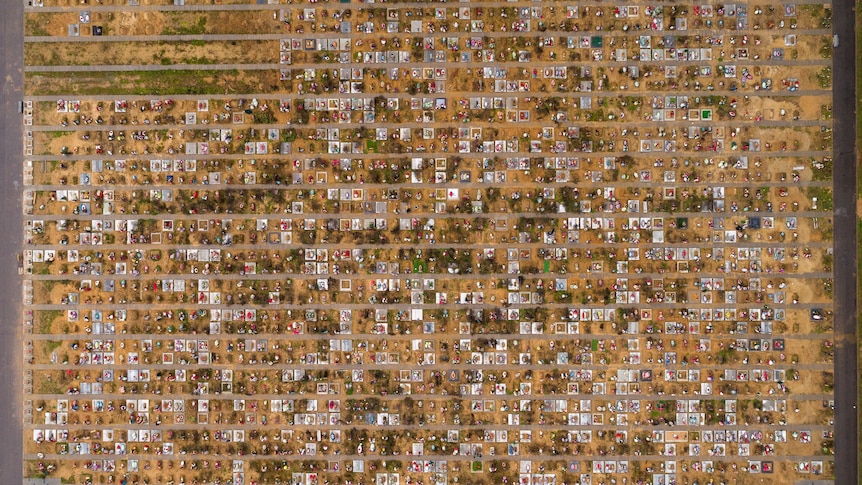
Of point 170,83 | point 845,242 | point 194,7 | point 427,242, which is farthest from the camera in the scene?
point 194,7

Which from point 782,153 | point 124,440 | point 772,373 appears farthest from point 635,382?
point 124,440

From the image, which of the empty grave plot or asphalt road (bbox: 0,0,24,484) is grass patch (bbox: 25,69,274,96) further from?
asphalt road (bbox: 0,0,24,484)

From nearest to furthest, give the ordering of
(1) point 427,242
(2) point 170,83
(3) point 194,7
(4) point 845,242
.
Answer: (4) point 845,242 → (1) point 427,242 → (2) point 170,83 → (3) point 194,7

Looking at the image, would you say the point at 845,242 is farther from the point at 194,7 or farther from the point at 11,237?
the point at 11,237

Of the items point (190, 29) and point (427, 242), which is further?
point (190, 29)

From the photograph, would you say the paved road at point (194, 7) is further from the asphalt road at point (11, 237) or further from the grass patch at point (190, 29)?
the asphalt road at point (11, 237)

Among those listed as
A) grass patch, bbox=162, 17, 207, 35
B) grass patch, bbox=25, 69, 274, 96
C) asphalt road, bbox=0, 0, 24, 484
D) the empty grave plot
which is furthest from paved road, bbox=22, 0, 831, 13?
grass patch, bbox=25, 69, 274, 96

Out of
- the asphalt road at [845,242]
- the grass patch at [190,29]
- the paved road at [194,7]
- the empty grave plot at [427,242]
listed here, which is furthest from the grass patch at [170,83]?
the asphalt road at [845,242]

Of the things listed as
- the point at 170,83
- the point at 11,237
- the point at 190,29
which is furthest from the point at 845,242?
the point at 11,237
